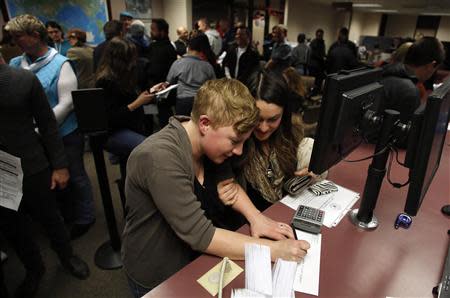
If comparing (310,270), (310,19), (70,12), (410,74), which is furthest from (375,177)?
(310,19)

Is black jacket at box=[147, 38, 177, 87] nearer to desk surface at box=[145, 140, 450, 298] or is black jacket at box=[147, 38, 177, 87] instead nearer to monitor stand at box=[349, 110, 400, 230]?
desk surface at box=[145, 140, 450, 298]

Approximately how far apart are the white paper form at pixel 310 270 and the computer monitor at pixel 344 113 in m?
0.25

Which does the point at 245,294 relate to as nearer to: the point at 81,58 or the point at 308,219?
the point at 308,219

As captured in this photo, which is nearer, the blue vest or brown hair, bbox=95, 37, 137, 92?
the blue vest

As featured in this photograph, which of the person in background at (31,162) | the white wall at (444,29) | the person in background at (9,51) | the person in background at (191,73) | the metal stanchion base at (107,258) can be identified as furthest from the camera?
the white wall at (444,29)

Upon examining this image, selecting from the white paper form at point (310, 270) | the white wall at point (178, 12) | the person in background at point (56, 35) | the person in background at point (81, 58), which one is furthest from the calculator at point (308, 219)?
the white wall at point (178, 12)

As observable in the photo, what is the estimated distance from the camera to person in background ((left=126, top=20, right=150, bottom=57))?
3447mm

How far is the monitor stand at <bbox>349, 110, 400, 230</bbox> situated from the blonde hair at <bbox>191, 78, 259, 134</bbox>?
1.39 feet

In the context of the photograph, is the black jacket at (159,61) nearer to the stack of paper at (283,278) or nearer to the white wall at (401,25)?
the stack of paper at (283,278)

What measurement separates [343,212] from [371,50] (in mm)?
8558

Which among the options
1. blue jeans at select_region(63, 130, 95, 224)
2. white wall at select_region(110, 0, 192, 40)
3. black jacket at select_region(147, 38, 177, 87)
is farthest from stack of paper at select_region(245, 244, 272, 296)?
white wall at select_region(110, 0, 192, 40)

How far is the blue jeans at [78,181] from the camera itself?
1941 millimetres

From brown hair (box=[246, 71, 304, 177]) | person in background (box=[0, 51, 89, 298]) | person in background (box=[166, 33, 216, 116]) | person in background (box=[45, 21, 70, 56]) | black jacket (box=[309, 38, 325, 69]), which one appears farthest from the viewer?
black jacket (box=[309, 38, 325, 69])

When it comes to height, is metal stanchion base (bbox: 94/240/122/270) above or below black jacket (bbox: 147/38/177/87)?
below
